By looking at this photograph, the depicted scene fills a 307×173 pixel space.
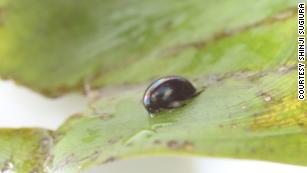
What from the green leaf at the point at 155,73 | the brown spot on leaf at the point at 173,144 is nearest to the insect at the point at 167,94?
the green leaf at the point at 155,73

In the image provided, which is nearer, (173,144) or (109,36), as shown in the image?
(173,144)

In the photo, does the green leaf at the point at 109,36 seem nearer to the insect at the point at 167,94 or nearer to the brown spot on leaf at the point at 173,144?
the insect at the point at 167,94

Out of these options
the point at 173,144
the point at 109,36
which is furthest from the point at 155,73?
the point at 173,144

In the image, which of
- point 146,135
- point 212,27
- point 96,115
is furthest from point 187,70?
point 146,135

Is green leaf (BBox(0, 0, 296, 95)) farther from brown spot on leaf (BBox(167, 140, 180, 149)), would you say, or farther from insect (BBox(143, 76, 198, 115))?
brown spot on leaf (BBox(167, 140, 180, 149))

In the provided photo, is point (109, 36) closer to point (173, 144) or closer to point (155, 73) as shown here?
point (155, 73)

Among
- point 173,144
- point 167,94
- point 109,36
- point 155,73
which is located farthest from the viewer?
point 109,36

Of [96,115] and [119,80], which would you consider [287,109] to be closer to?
[96,115]
